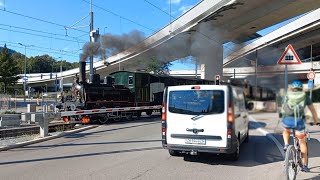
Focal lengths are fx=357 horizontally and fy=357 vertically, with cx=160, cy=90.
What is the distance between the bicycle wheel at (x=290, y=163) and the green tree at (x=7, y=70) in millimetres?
67762

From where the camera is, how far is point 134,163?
8.30 metres

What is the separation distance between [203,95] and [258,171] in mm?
2001

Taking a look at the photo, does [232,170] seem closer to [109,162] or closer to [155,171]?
[155,171]

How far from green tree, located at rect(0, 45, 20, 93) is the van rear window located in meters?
64.8

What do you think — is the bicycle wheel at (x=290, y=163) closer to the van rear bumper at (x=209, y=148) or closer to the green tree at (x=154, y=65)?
the van rear bumper at (x=209, y=148)

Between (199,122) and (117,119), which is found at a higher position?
(199,122)

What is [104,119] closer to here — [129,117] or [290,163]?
[129,117]

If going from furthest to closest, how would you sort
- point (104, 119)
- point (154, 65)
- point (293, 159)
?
point (154, 65) → point (104, 119) → point (293, 159)

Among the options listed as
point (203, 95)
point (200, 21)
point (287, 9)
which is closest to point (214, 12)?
point (200, 21)

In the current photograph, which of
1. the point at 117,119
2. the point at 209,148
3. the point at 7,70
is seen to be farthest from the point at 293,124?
the point at 7,70

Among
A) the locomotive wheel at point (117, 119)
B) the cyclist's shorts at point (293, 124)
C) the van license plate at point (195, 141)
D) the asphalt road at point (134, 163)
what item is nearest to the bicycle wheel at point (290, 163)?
the asphalt road at point (134, 163)

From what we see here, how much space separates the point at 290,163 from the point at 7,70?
69.0 m

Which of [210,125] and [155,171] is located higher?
[210,125]

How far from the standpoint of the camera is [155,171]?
7.45 metres
